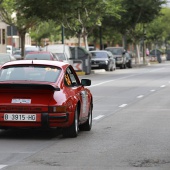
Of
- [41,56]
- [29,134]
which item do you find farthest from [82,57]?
[29,134]

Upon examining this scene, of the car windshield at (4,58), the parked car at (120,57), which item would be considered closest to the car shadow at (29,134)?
the car windshield at (4,58)

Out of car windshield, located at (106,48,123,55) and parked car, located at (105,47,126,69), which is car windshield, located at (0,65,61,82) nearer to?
parked car, located at (105,47,126,69)

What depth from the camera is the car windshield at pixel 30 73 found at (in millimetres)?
14539

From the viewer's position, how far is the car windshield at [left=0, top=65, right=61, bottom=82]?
572 inches

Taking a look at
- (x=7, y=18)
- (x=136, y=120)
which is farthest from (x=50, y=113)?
(x=7, y=18)

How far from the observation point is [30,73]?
14.7 metres

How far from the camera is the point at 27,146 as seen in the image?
13.1 m

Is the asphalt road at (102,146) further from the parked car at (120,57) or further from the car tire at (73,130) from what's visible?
the parked car at (120,57)

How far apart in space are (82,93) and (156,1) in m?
61.1

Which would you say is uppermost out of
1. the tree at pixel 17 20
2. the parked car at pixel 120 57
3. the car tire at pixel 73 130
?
the tree at pixel 17 20

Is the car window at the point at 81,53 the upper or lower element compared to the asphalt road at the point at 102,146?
upper

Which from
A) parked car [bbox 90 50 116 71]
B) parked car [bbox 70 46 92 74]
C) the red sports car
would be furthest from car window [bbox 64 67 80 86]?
parked car [bbox 90 50 116 71]

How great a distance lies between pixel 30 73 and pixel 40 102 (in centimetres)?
112

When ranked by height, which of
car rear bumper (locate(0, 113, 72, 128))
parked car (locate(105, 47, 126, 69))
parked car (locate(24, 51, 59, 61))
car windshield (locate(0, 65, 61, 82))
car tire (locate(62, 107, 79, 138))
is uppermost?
car windshield (locate(0, 65, 61, 82))
